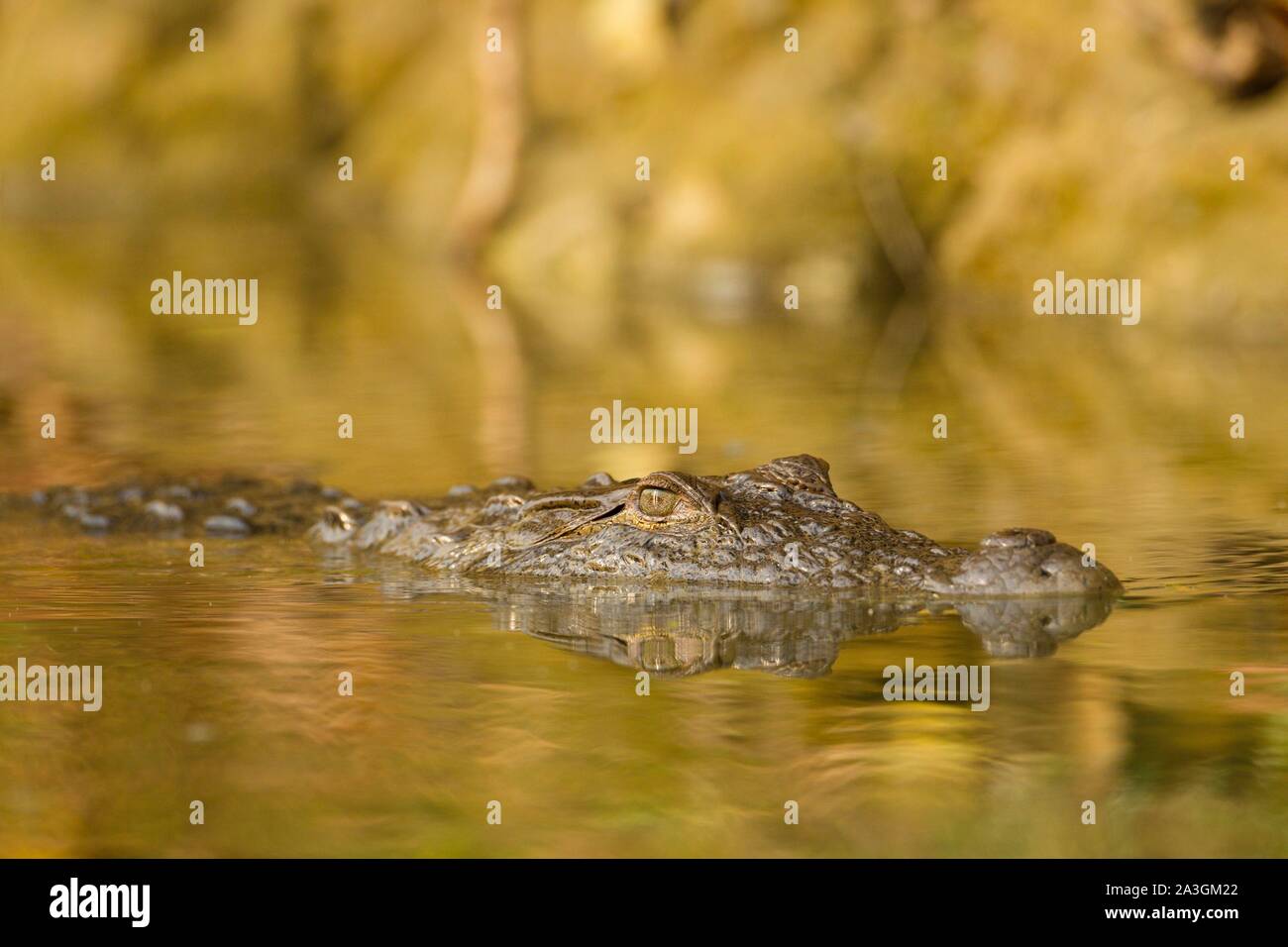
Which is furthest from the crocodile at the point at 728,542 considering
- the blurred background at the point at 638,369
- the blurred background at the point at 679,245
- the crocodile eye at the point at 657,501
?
the blurred background at the point at 679,245

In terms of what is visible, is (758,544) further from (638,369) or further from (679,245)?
(679,245)

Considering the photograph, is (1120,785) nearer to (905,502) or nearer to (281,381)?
(905,502)

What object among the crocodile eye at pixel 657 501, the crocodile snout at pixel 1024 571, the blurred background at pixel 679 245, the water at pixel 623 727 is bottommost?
the water at pixel 623 727

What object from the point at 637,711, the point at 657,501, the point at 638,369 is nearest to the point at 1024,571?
the point at 657,501

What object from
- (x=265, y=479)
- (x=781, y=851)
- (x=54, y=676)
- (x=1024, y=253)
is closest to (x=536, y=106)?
(x=1024, y=253)

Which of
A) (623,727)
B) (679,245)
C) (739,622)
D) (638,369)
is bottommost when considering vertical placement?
(623,727)

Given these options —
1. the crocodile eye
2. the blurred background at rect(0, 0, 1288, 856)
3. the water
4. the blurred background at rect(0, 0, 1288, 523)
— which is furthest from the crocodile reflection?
A: the blurred background at rect(0, 0, 1288, 523)

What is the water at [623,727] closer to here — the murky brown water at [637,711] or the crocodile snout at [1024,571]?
the murky brown water at [637,711]
